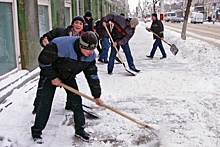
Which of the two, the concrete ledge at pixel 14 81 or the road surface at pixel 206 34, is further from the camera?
the road surface at pixel 206 34

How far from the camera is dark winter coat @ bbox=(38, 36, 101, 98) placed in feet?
11.7

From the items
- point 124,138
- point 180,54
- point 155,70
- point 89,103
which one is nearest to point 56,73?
point 124,138

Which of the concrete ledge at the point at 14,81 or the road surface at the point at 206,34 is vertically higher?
the road surface at the point at 206,34

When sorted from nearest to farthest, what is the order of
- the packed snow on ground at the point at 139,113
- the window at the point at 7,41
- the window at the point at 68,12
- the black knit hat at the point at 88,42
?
the black knit hat at the point at 88,42
the packed snow on ground at the point at 139,113
the window at the point at 7,41
the window at the point at 68,12

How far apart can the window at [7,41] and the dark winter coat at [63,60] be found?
9.79 feet

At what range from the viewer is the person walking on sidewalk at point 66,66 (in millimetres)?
3553

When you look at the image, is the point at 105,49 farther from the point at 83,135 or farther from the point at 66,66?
the point at 66,66

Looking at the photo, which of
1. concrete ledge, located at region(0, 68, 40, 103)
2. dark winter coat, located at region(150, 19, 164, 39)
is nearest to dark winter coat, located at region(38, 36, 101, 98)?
concrete ledge, located at region(0, 68, 40, 103)

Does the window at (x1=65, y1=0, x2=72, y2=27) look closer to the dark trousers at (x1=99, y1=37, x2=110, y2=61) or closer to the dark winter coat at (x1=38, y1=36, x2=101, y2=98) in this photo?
the dark trousers at (x1=99, y1=37, x2=110, y2=61)

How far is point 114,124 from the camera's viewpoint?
4688 mm

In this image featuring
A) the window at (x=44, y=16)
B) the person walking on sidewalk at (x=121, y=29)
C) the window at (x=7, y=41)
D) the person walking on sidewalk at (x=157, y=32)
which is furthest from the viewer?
the person walking on sidewalk at (x=157, y=32)

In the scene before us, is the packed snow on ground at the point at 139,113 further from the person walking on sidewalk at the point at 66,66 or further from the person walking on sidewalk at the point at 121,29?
the person walking on sidewalk at the point at 121,29

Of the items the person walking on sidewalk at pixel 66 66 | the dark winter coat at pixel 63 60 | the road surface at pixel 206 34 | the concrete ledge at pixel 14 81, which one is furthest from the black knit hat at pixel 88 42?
the road surface at pixel 206 34

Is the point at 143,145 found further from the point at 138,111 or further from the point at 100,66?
the point at 100,66
